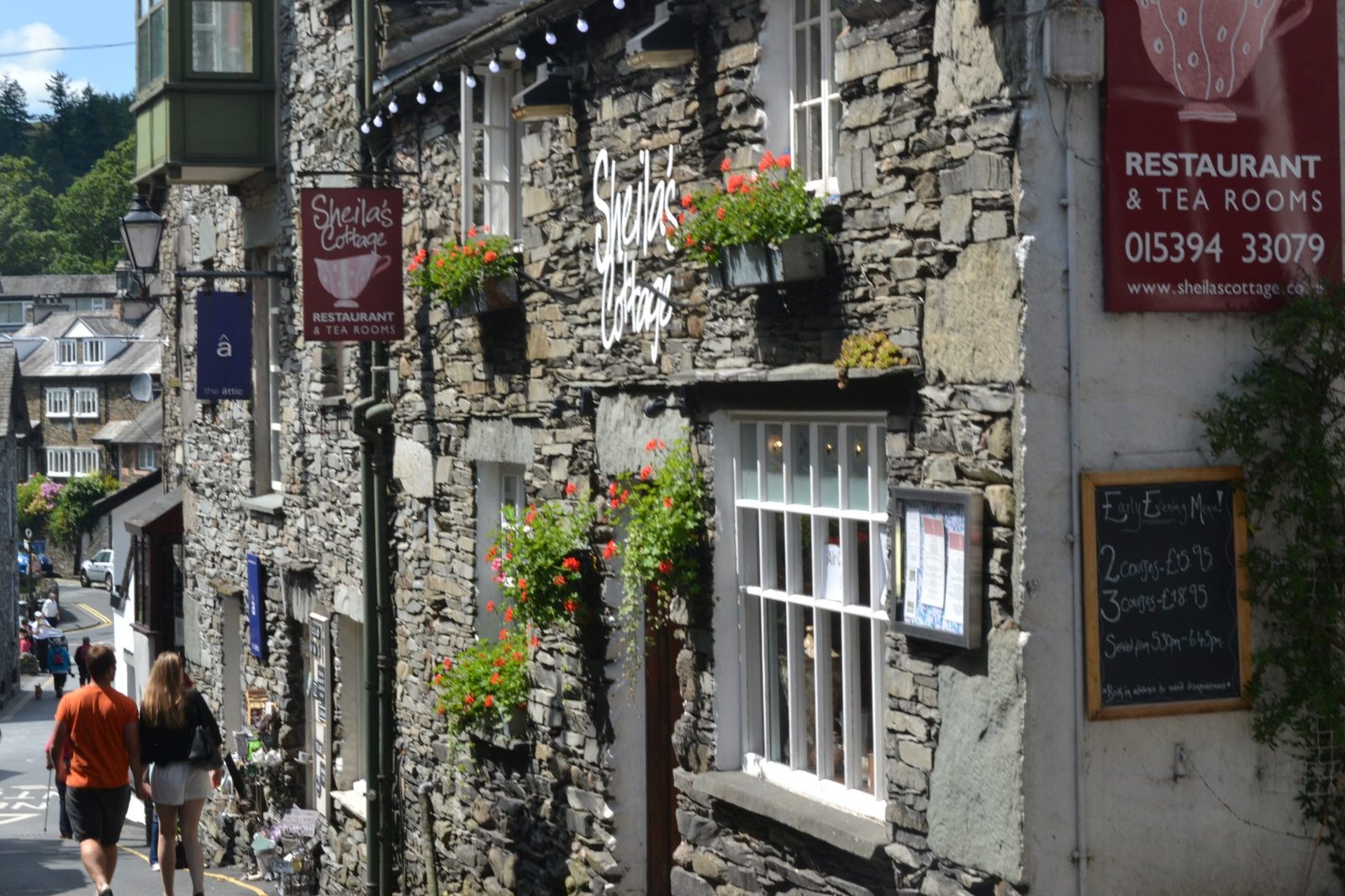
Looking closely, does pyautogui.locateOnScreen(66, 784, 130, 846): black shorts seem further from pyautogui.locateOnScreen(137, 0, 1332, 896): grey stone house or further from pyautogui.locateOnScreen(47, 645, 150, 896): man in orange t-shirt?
pyautogui.locateOnScreen(137, 0, 1332, 896): grey stone house

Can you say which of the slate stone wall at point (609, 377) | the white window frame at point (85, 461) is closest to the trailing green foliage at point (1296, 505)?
the slate stone wall at point (609, 377)

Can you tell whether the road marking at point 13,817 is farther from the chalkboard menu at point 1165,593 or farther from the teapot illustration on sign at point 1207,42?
the teapot illustration on sign at point 1207,42

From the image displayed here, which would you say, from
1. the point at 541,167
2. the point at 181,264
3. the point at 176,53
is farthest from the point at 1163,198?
the point at 181,264

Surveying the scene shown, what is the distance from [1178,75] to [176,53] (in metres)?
10.2

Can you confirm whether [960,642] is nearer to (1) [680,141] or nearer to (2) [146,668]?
(1) [680,141]

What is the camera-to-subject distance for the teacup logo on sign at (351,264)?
10.8 m

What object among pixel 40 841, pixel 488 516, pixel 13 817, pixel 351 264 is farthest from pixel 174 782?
pixel 13 817

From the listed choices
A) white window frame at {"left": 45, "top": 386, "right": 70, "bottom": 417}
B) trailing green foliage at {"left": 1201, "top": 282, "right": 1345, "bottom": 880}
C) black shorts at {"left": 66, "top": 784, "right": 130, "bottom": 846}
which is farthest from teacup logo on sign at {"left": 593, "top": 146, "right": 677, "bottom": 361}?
white window frame at {"left": 45, "top": 386, "right": 70, "bottom": 417}

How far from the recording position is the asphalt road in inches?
540

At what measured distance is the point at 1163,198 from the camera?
568 centimetres

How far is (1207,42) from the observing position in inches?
226

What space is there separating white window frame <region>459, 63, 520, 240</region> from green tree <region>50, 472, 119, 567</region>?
6137cm

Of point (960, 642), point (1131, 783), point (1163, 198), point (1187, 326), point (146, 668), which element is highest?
point (1163, 198)

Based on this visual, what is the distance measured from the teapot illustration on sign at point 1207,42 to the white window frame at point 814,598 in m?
1.64
